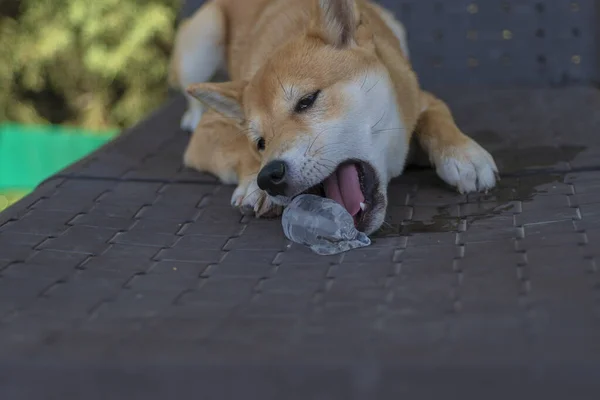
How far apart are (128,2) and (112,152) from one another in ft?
6.24

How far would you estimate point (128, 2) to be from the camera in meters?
4.05

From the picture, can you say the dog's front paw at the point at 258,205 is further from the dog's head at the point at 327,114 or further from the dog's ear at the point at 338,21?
the dog's ear at the point at 338,21

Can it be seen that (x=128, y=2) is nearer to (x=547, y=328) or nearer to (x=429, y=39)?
(x=429, y=39)

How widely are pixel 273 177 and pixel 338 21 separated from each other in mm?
502

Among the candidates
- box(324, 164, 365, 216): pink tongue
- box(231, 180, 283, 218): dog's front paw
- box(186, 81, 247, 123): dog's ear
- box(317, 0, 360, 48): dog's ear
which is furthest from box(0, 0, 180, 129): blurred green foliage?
box(324, 164, 365, 216): pink tongue

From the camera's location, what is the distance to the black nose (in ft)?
5.52

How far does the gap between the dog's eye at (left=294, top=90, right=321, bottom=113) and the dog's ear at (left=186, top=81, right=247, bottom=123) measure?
246 millimetres

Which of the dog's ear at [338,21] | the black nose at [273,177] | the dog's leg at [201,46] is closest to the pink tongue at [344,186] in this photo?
the black nose at [273,177]

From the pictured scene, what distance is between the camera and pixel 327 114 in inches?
71.1

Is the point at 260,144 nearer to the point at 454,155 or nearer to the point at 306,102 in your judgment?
the point at 306,102

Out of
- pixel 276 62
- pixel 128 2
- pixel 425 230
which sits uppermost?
pixel 128 2

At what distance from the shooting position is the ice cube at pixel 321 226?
1.60 metres

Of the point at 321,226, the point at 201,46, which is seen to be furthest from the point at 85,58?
the point at 321,226

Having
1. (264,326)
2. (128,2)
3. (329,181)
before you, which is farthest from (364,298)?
(128,2)
